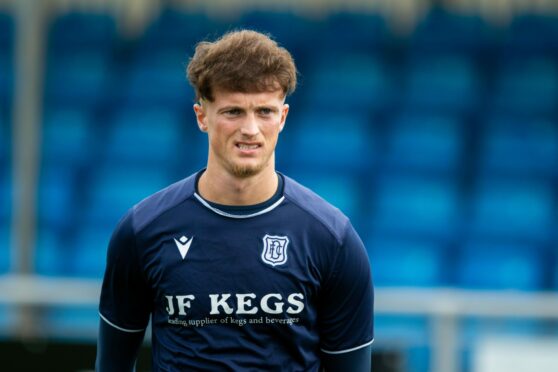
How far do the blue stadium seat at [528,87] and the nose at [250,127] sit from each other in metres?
5.31

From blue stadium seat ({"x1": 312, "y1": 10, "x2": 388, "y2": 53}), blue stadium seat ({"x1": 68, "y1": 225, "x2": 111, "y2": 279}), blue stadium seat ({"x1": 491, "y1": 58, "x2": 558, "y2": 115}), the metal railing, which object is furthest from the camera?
blue stadium seat ({"x1": 312, "y1": 10, "x2": 388, "y2": 53})

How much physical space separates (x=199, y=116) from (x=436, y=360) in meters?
2.48

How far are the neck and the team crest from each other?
10 cm

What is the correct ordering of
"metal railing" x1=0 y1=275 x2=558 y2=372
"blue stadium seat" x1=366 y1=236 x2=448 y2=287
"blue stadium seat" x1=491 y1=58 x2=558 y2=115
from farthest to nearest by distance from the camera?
"blue stadium seat" x1=491 y1=58 x2=558 y2=115 < "blue stadium seat" x1=366 y1=236 x2=448 y2=287 < "metal railing" x1=0 y1=275 x2=558 y2=372

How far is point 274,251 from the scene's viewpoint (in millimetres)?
2258

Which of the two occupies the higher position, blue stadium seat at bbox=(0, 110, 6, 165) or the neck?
blue stadium seat at bbox=(0, 110, 6, 165)

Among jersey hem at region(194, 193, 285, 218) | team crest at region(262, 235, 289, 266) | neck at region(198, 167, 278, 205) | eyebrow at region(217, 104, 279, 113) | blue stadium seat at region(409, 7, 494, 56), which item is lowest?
team crest at region(262, 235, 289, 266)

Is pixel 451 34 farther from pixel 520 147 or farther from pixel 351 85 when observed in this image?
pixel 520 147

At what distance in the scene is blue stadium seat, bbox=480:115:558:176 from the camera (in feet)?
22.6

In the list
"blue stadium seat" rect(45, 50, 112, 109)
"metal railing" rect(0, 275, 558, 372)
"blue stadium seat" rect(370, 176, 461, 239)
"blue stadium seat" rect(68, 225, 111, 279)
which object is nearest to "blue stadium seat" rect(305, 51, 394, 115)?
"blue stadium seat" rect(370, 176, 461, 239)

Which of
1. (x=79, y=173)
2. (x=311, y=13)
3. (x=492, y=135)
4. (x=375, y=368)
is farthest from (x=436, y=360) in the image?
(x=311, y=13)

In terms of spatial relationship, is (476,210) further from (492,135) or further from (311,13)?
(311,13)

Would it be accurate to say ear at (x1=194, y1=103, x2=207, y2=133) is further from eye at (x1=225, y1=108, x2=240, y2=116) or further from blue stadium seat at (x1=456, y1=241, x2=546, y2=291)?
blue stadium seat at (x1=456, y1=241, x2=546, y2=291)

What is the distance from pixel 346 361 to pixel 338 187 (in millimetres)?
4443
